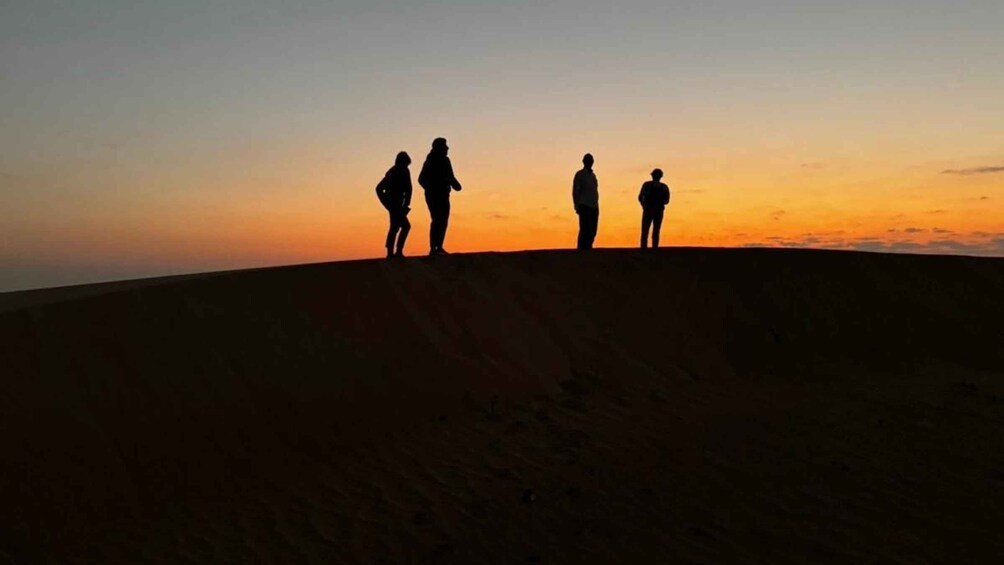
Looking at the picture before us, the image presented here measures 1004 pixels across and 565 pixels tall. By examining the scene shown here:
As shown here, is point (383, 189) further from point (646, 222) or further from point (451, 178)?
point (646, 222)

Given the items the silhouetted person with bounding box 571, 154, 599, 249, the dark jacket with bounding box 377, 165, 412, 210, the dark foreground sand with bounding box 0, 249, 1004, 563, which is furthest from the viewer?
the silhouetted person with bounding box 571, 154, 599, 249

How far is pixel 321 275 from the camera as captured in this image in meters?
10.0

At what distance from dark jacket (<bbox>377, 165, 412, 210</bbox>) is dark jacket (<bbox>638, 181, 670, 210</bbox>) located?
3871 mm

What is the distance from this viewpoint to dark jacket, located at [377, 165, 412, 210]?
432 inches

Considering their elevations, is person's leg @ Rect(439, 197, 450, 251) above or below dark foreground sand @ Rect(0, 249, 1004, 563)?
above

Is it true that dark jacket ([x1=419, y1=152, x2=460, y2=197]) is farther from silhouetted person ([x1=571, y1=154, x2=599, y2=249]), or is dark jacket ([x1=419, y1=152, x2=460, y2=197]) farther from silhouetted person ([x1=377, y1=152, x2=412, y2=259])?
silhouetted person ([x1=571, y1=154, x2=599, y2=249])

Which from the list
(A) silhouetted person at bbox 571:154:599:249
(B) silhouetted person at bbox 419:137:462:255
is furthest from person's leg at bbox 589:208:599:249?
(B) silhouetted person at bbox 419:137:462:255

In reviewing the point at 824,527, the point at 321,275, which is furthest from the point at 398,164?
the point at 824,527

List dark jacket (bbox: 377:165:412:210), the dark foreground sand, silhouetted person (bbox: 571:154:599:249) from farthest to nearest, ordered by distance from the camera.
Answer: silhouetted person (bbox: 571:154:599:249), dark jacket (bbox: 377:165:412:210), the dark foreground sand

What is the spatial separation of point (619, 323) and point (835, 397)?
266 cm

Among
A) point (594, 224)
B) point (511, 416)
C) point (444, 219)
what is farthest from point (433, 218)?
point (511, 416)

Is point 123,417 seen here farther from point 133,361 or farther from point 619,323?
point 619,323

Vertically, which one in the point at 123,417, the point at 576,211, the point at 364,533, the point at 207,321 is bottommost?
the point at 364,533

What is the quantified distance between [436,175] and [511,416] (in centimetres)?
454
